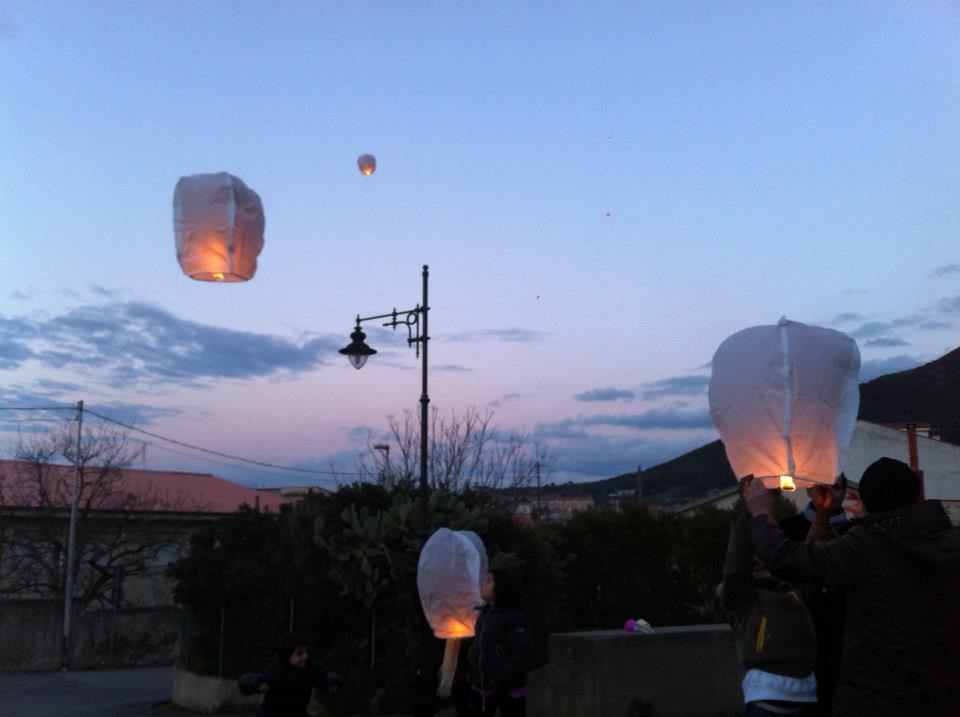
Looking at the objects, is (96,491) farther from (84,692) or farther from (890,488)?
(890,488)

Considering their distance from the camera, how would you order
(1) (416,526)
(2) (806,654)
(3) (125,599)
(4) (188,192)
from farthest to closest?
(3) (125,599), (1) (416,526), (4) (188,192), (2) (806,654)

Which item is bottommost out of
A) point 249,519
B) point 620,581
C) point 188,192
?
point 620,581

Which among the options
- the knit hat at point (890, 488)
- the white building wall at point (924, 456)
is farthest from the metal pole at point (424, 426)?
the white building wall at point (924, 456)

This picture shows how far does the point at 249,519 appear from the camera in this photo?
16.4 metres

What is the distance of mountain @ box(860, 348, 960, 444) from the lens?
159 ft

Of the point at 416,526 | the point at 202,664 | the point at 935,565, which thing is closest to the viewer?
the point at 935,565

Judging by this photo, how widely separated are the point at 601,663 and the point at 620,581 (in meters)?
8.38

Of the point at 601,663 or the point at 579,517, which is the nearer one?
the point at 601,663

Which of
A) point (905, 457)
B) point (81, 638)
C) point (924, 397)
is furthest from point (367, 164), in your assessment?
point (924, 397)

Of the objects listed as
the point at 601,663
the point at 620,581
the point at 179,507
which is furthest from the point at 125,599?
the point at 601,663

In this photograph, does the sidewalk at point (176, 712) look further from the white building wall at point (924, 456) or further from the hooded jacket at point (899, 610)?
the white building wall at point (924, 456)

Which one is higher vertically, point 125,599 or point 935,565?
point 935,565

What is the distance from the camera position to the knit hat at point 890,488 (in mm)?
3305

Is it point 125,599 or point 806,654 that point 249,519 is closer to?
point 806,654
